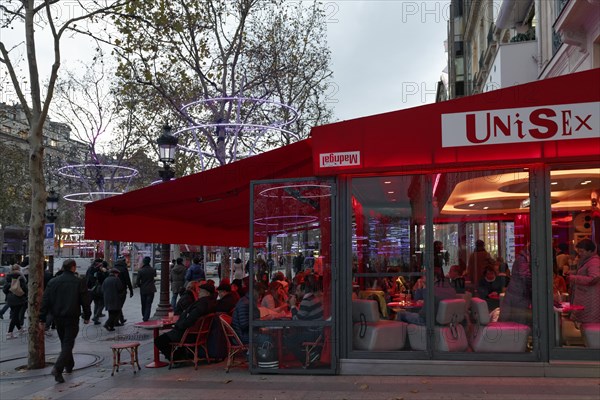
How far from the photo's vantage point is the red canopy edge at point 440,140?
7004mm

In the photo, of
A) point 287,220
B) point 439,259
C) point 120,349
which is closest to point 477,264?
point 439,259

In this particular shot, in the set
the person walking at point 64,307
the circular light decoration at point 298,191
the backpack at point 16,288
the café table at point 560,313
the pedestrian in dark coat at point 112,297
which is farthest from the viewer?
the pedestrian in dark coat at point 112,297

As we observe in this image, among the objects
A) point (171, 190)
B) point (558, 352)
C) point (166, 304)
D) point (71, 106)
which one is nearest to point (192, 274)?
point (166, 304)

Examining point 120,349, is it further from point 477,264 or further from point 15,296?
point 15,296

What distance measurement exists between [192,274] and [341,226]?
11.8 meters

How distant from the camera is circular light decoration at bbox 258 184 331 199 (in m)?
8.06

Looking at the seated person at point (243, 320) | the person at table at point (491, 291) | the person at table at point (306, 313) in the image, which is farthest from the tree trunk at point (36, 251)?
the person at table at point (491, 291)

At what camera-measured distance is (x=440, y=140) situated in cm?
732

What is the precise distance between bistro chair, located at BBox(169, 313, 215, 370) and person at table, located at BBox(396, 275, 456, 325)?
2978 millimetres

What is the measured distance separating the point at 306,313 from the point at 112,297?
781cm

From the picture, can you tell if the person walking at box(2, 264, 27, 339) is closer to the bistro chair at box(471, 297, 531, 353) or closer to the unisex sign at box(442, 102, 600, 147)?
the bistro chair at box(471, 297, 531, 353)

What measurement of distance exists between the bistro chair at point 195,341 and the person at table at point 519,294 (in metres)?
4.16

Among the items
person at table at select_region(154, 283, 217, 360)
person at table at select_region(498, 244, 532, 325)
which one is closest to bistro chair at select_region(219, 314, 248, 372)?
person at table at select_region(154, 283, 217, 360)

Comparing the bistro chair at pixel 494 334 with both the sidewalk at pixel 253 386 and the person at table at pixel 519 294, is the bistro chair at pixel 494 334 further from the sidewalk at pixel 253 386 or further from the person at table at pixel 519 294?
the sidewalk at pixel 253 386
